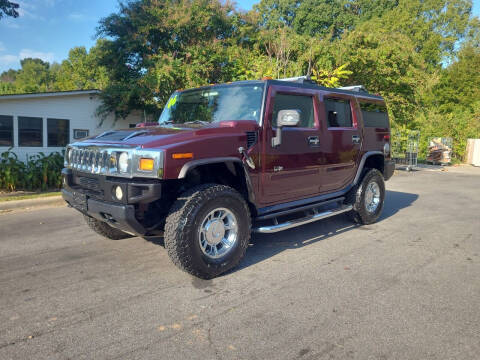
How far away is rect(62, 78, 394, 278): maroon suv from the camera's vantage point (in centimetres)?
337

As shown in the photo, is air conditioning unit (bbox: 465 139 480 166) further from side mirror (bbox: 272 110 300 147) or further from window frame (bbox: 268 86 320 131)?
side mirror (bbox: 272 110 300 147)

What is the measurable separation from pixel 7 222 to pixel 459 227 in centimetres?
748

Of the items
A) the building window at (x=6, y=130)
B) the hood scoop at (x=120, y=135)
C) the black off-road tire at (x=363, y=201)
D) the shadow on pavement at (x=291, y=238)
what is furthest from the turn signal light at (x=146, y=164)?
the building window at (x=6, y=130)

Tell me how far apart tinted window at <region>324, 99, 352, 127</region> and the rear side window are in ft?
1.48

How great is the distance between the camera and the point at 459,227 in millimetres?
6016

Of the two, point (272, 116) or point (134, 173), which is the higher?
point (272, 116)

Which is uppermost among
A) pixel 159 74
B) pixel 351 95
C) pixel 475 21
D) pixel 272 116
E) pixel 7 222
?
pixel 475 21

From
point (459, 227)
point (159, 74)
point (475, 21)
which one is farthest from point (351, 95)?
point (475, 21)

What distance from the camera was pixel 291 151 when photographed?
175 inches

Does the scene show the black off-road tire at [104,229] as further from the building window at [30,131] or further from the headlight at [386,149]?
the building window at [30,131]

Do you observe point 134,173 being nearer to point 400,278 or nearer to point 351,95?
point 400,278

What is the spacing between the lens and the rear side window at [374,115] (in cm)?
591

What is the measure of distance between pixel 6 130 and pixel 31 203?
554 centimetres

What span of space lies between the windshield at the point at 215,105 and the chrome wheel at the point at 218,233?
115cm
